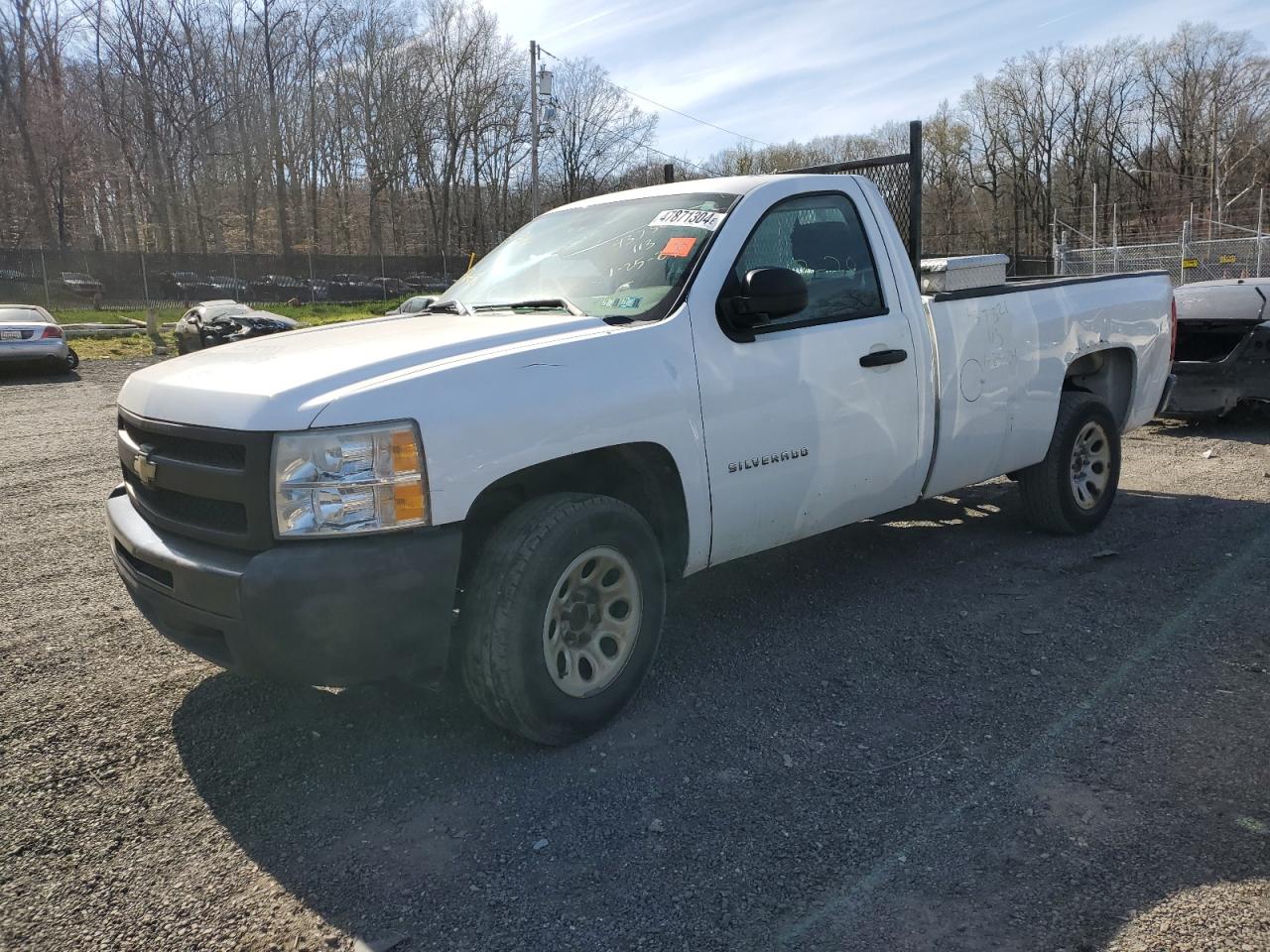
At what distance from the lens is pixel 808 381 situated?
159 inches

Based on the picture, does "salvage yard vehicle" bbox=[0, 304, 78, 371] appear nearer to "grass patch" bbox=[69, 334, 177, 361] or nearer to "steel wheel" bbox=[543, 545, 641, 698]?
"grass patch" bbox=[69, 334, 177, 361]

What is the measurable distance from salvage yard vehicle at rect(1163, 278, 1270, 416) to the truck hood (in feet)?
23.8

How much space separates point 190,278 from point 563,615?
3685cm

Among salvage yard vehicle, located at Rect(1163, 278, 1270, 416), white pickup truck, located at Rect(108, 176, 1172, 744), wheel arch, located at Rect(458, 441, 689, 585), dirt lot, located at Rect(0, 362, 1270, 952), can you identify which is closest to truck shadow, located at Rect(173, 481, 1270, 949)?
dirt lot, located at Rect(0, 362, 1270, 952)

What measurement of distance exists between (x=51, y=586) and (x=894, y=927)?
479 cm

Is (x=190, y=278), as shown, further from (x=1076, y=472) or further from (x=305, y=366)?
(x=305, y=366)

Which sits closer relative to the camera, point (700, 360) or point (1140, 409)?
point (700, 360)

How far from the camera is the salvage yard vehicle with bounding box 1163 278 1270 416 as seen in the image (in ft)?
28.5

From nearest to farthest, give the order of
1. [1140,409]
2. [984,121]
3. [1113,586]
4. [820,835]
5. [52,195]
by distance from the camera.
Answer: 1. [820,835]
2. [1113,586]
3. [1140,409]
4. [52,195]
5. [984,121]

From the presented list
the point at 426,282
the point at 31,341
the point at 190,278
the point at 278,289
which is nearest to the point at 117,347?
the point at 31,341

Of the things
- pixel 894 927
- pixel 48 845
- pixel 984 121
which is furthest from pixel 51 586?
pixel 984 121

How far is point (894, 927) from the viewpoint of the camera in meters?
2.46

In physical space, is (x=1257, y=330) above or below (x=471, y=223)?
below

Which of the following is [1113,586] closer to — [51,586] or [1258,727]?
[1258,727]
